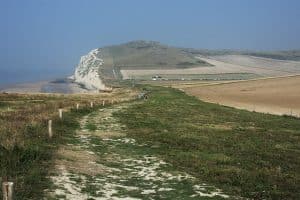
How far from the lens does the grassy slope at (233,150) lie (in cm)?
1875

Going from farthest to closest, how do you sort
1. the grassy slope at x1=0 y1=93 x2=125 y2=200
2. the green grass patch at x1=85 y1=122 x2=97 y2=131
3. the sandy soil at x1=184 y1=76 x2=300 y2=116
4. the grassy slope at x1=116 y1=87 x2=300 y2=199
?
the sandy soil at x1=184 y1=76 x2=300 y2=116, the green grass patch at x1=85 y1=122 x2=97 y2=131, the grassy slope at x1=116 y1=87 x2=300 y2=199, the grassy slope at x1=0 y1=93 x2=125 y2=200

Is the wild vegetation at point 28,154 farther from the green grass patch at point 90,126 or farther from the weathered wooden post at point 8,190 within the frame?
the green grass patch at point 90,126

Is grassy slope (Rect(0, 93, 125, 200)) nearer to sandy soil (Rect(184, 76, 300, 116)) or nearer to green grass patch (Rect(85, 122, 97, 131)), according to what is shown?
green grass patch (Rect(85, 122, 97, 131))

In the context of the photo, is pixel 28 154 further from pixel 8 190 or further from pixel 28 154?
pixel 8 190

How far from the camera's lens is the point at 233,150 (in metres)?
26.4

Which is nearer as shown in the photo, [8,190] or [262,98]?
[8,190]

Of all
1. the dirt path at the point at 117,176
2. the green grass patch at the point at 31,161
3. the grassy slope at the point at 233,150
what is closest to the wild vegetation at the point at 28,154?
the green grass patch at the point at 31,161

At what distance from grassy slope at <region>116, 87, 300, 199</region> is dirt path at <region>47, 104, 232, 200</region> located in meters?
0.94

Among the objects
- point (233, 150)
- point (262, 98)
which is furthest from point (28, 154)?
point (262, 98)

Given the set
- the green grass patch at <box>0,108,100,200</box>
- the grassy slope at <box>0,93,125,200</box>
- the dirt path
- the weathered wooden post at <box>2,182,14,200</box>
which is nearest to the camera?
the weathered wooden post at <box>2,182,14,200</box>

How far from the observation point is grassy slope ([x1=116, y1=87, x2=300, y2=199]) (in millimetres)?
18750

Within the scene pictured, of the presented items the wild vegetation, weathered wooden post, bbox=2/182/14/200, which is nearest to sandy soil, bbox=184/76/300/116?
the wild vegetation

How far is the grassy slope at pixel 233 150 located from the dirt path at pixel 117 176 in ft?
3.08

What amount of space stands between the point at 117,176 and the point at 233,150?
8972 mm
